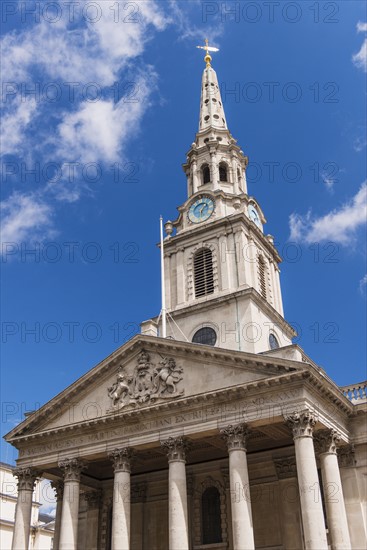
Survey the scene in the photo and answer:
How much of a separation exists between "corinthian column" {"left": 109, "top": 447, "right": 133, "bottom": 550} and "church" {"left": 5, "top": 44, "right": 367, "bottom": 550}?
0.18ft

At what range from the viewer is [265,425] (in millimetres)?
29844

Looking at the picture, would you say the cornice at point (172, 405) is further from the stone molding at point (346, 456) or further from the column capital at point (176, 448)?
the stone molding at point (346, 456)

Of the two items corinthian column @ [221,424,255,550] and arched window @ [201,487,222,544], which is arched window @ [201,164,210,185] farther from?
corinthian column @ [221,424,255,550]

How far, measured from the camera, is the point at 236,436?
28797mm

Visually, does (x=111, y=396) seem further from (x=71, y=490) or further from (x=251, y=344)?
(x=251, y=344)

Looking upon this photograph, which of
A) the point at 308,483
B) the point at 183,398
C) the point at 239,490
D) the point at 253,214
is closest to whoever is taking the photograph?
the point at 308,483

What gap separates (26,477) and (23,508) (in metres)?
1.64

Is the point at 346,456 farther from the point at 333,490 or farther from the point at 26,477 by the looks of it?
the point at 26,477

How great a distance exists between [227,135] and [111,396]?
2656 centimetres

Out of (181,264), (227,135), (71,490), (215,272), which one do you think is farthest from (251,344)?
(227,135)

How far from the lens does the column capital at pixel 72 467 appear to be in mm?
32656

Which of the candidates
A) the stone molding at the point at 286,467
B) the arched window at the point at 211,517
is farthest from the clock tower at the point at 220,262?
the arched window at the point at 211,517

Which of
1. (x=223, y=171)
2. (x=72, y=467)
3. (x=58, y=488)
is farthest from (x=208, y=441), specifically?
(x=223, y=171)

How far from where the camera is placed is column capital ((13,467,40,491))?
112 ft
